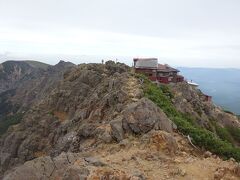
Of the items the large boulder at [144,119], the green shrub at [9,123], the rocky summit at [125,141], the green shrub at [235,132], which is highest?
the large boulder at [144,119]

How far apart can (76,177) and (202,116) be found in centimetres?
3300

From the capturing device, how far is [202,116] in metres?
50.3

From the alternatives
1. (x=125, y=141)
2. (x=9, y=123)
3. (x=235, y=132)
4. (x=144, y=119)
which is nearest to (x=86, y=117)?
(x=144, y=119)

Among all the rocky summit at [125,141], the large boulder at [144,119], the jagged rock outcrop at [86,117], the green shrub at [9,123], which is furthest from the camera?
the green shrub at [9,123]

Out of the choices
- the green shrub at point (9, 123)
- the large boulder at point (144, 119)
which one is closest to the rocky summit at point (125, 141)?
the large boulder at point (144, 119)

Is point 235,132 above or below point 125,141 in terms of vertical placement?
below

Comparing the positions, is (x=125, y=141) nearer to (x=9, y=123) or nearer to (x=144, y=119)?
(x=144, y=119)

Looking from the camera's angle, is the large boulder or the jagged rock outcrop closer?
the large boulder

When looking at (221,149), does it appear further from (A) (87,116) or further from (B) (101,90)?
(B) (101,90)

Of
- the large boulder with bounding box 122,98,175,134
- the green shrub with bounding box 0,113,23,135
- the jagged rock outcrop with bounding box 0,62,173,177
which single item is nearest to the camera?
the large boulder with bounding box 122,98,175,134

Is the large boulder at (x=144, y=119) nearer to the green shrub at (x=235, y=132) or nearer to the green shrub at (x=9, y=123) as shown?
the green shrub at (x=235, y=132)

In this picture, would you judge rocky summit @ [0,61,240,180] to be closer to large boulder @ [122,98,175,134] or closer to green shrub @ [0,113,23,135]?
large boulder @ [122,98,175,134]

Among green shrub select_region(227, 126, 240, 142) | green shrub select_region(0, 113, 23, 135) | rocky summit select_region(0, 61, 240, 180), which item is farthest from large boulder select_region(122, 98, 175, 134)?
green shrub select_region(0, 113, 23, 135)

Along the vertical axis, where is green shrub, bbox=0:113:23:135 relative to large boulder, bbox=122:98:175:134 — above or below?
below
